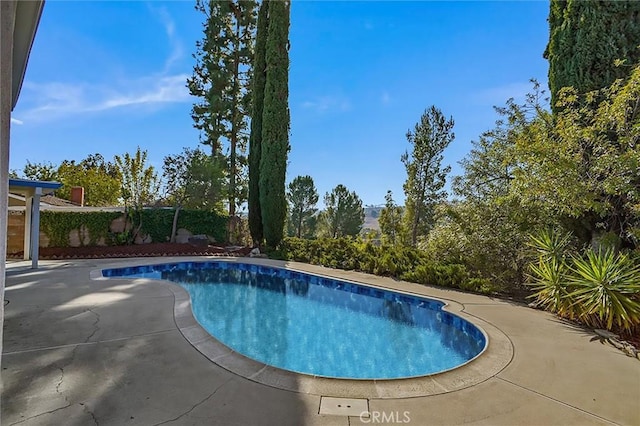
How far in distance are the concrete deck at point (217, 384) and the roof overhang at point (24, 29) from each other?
341 centimetres

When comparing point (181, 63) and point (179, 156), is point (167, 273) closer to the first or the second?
point (179, 156)

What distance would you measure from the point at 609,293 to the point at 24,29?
342 inches

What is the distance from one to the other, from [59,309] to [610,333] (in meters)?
9.64

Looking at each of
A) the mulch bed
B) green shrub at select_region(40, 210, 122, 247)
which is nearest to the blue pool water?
the mulch bed

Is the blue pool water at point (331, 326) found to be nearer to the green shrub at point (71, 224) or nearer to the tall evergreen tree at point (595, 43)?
the green shrub at point (71, 224)

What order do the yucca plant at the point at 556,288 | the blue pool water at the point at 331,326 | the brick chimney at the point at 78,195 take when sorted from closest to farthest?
the blue pool water at the point at 331,326
the yucca plant at the point at 556,288
the brick chimney at the point at 78,195

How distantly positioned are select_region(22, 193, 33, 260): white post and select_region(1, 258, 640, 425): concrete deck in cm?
709

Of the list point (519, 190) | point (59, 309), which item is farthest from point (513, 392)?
point (59, 309)

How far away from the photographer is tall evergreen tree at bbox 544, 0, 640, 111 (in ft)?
21.1

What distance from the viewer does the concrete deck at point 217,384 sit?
2.91 m

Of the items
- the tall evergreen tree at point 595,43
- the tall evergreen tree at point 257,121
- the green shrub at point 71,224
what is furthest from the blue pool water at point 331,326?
the tall evergreen tree at point 595,43

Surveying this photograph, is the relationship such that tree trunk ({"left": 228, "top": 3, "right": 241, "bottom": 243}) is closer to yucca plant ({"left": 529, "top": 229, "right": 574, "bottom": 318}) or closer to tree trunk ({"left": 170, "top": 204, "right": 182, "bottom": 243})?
tree trunk ({"left": 170, "top": 204, "right": 182, "bottom": 243})

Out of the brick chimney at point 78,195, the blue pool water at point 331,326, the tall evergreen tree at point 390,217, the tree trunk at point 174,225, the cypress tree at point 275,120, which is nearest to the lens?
the blue pool water at point 331,326

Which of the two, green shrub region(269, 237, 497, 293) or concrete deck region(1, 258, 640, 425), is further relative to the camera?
green shrub region(269, 237, 497, 293)
